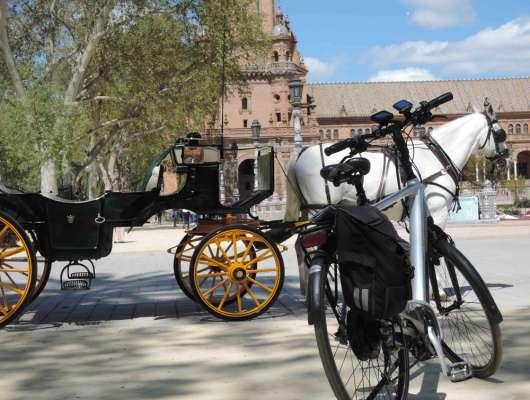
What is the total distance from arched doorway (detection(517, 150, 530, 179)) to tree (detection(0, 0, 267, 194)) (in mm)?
87015

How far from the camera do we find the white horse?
7.73 metres

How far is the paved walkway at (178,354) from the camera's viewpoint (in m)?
4.36

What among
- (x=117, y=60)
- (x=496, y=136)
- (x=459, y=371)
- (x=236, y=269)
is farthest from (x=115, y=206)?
(x=117, y=60)

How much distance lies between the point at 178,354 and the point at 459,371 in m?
2.25

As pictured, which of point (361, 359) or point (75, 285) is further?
point (75, 285)

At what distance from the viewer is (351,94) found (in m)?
113

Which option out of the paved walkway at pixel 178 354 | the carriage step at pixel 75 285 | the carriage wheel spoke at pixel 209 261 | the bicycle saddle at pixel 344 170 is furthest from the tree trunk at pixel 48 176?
the bicycle saddle at pixel 344 170

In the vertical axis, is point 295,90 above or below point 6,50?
below

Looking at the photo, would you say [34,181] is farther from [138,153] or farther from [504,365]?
[504,365]

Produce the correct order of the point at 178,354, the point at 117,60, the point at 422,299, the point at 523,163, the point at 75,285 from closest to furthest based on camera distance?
the point at 422,299 < the point at 178,354 < the point at 75,285 < the point at 117,60 < the point at 523,163

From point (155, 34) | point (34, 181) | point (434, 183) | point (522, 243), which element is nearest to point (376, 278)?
point (434, 183)

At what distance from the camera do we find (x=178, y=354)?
5.47m

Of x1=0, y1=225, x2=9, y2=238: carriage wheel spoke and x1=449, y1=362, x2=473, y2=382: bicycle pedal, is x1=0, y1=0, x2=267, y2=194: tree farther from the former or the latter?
x1=449, y1=362, x2=473, y2=382: bicycle pedal

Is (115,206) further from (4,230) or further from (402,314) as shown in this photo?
(402,314)
